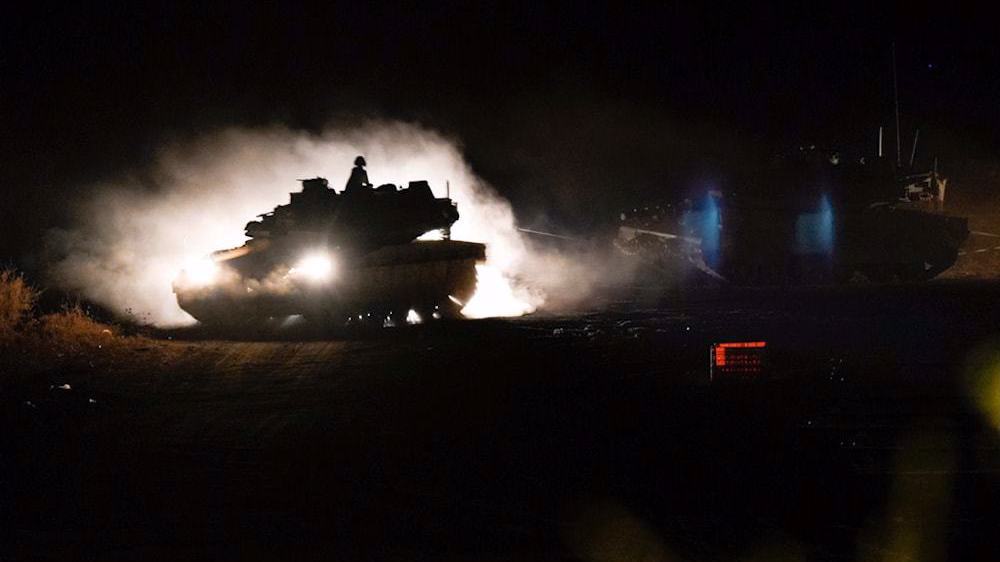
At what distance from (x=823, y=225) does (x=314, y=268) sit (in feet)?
38.9

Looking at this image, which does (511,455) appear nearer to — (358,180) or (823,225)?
(358,180)

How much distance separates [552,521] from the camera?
5.10 metres

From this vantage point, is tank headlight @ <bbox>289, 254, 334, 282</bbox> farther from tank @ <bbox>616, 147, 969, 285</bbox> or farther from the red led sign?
tank @ <bbox>616, 147, 969, 285</bbox>

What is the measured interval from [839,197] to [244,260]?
13.1 m

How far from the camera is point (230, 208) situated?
68.1 feet

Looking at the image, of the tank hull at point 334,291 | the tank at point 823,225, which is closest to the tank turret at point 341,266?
the tank hull at point 334,291

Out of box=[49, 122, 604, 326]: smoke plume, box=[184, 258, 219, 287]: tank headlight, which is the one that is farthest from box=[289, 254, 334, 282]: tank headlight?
box=[49, 122, 604, 326]: smoke plume

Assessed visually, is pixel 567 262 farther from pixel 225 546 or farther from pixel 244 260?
pixel 225 546

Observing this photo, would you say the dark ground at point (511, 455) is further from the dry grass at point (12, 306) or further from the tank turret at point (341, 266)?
the dry grass at point (12, 306)

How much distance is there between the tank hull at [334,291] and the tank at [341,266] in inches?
0.6

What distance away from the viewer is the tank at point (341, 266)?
1372 cm

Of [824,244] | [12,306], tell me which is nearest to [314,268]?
[12,306]

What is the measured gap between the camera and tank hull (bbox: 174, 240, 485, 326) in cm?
1366

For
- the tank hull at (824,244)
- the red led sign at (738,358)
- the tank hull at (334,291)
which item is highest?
the tank hull at (824,244)
